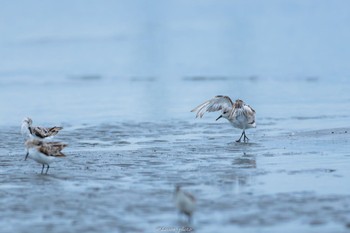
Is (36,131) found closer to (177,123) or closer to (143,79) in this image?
(177,123)

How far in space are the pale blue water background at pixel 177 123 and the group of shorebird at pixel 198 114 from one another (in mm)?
338

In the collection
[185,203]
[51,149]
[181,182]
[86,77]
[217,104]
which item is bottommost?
[185,203]

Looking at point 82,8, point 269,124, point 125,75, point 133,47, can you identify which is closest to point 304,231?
point 269,124

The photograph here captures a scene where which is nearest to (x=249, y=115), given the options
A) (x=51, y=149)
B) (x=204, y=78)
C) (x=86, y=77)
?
(x=51, y=149)

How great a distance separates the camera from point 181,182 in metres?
14.7

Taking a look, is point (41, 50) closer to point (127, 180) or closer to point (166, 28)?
point (166, 28)

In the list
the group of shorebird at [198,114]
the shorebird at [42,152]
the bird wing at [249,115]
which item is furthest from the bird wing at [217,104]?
the shorebird at [42,152]

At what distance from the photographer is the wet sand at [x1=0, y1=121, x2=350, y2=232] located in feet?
39.0

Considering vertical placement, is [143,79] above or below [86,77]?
above

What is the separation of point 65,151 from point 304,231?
8.37 m

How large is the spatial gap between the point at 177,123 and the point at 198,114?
1.56 metres

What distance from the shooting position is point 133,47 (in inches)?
1779

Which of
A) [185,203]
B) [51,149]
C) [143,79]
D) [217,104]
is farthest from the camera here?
[143,79]

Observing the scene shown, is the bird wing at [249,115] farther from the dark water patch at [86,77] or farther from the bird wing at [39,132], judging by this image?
the dark water patch at [86,77]
